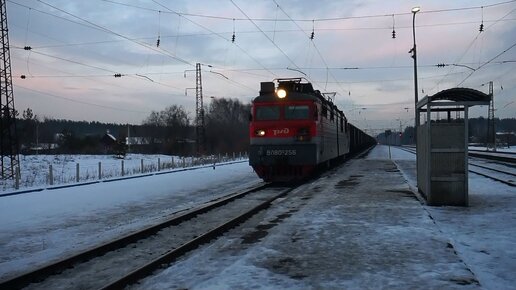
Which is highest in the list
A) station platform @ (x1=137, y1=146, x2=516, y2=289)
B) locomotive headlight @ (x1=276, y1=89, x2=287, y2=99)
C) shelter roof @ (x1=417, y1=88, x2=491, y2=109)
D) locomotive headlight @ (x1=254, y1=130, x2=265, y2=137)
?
locomotive headlight @ (x1=276, y1=89, x2=287, y2=99)

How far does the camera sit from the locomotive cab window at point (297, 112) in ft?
65.8

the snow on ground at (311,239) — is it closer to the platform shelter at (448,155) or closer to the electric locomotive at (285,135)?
the platform shelter at (448,155)

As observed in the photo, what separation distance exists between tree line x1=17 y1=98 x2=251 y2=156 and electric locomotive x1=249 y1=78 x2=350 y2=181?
49.6 meters

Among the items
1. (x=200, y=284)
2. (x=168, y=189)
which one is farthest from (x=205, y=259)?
(x=168, y=189)

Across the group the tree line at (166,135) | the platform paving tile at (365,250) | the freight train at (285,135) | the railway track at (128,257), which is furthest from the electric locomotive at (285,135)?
the tree line at (166,135)

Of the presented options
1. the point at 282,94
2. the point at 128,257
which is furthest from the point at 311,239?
the point at 282,94

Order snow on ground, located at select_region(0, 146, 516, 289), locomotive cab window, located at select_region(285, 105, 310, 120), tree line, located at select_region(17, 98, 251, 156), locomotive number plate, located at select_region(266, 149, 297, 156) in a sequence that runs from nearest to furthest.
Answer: snow on ground, located at select_region(0, 146, 516, 289) < locomotive number plate, located at select_region(266, 149, 297, 156) < locomotive cab window, located at select_region(285, 105, 310, 120) < tree line, located at select_region(17, 98, 251, 156)

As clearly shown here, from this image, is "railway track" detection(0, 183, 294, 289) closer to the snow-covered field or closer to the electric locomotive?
the electric locomotive

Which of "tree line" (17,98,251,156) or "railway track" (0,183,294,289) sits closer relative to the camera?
"railway track" (0,183,294,289)

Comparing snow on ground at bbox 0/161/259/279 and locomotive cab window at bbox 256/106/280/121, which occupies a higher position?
locomotive cab window at bbox 256/106/280/121

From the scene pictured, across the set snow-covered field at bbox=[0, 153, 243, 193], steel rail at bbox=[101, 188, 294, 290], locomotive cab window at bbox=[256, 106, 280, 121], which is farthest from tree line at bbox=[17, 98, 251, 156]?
steel rail at bbox=[101, 188, 294, 290]

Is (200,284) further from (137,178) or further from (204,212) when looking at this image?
(137,178)

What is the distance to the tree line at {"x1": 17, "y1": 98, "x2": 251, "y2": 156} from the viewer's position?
274ft

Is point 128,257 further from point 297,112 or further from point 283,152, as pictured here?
point 297,112
